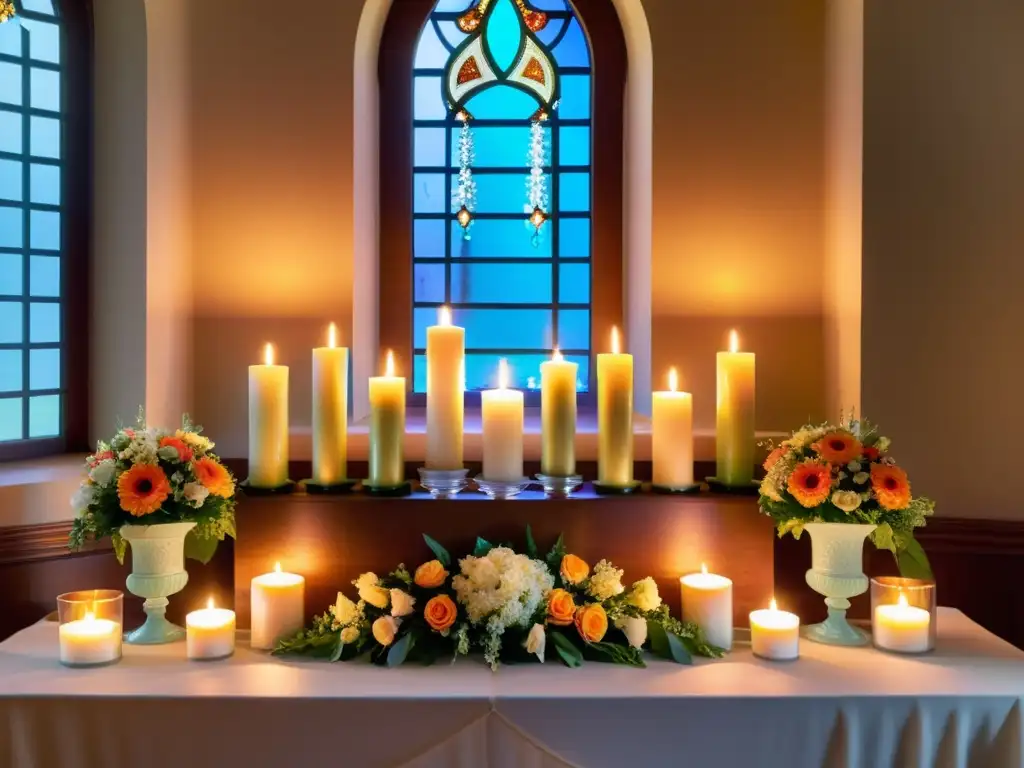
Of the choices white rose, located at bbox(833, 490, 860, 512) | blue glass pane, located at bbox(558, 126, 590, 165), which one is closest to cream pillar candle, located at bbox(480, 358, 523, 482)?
white rose, located at bbox(833, 490, 860, 512)

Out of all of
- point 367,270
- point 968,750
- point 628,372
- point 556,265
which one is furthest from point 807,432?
point 367,270

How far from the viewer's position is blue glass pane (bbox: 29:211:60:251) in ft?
8.84

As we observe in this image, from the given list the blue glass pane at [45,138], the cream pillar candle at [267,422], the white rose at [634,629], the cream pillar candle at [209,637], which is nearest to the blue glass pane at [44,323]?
the blue glass pane at [45,138]

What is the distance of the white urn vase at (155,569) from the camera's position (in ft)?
6.64

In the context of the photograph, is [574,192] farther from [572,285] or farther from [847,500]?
[847,500]

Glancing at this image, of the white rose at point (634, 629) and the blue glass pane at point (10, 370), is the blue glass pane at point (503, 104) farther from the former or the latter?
the white rose at point (634, 629)

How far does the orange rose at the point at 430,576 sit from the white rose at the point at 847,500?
812 mm

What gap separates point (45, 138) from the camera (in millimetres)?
2705

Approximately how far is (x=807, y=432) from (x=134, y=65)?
2.05 meters

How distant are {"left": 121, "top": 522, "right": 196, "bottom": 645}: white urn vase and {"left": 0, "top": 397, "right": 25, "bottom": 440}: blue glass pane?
90cm

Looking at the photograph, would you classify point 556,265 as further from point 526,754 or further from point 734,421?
point 526,754

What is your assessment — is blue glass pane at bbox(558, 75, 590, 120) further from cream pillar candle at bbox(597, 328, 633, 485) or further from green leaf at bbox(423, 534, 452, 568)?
green leaf at bbox(423, 534, 452, 568)

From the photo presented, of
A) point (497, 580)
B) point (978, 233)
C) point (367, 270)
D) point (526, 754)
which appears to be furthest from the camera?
point (367, 270)

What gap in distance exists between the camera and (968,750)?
170cm
